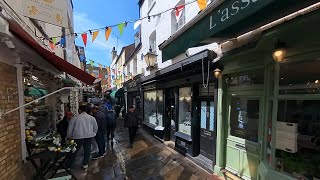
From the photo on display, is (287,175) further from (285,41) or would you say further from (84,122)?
(84,122)

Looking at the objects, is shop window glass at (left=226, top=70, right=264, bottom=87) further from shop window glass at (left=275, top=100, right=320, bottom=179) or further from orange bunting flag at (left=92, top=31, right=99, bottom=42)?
orange bunting flag at (left=92, top=31, right=99, bottom=42)

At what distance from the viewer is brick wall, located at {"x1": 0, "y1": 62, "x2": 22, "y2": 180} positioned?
3334mm

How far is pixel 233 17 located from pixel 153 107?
9.32 metres

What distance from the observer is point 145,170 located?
6.25 metres

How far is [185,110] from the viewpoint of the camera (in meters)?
8.12

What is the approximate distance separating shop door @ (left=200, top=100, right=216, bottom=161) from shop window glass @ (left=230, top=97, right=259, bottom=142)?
0.67 metres

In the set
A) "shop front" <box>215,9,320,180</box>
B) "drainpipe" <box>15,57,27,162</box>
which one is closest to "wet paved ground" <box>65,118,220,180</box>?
"shop front" <box>215,9,320,180</box>

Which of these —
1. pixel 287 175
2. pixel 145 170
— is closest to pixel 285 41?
pixel 287 175

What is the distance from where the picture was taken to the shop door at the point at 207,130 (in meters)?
6.27

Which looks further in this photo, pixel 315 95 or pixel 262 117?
pixel 262 117

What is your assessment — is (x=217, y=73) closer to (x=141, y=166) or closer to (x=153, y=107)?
(x=141, y=166)

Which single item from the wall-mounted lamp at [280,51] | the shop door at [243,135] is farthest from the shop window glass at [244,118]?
the wall-mounted lamp at [280,51]

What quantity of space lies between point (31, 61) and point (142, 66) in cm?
961

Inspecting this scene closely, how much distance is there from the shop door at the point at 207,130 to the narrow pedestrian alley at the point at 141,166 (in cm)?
53
